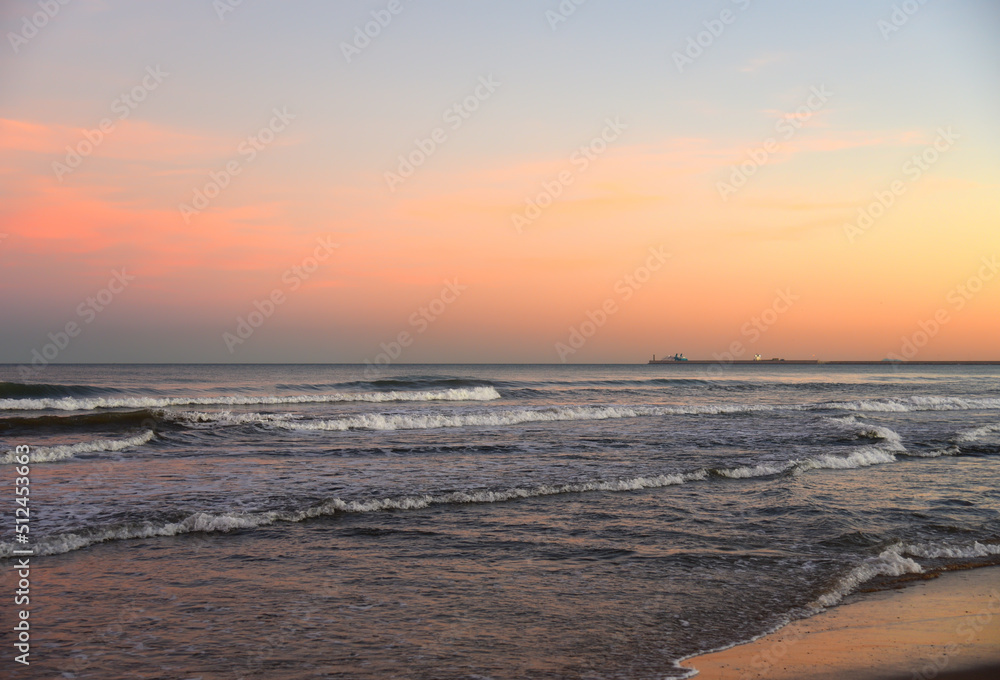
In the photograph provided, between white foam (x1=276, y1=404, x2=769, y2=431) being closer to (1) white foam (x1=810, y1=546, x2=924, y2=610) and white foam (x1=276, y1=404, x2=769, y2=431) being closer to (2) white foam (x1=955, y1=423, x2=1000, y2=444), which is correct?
(2) white foam (x1=955, y1=423, x2=1000, y2=444)

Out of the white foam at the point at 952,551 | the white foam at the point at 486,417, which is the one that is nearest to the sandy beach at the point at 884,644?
the white foam at the point at 952,551

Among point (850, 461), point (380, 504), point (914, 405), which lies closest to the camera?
point (380, 504)

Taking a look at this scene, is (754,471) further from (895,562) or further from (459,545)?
(459,545)

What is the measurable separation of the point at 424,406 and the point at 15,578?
29.8 metres

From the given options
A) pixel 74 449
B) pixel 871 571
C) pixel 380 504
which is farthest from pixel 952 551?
pixel 74 449

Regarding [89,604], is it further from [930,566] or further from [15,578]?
[930,566]

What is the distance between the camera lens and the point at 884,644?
233 inches

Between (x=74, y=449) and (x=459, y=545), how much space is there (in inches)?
509

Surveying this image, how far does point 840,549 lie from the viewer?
909 centimetres

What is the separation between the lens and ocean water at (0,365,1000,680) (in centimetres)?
Answer: 572

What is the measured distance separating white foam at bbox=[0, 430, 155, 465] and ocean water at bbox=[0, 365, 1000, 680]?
82 mm

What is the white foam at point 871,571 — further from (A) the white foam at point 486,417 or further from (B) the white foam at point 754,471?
(A) the white foam at point 486,417

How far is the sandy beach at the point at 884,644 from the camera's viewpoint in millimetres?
5320

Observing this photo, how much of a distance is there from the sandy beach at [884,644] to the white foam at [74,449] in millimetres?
16081
